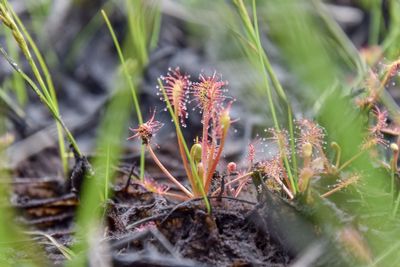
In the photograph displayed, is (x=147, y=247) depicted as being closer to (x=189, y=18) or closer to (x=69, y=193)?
(x=69, y=193)

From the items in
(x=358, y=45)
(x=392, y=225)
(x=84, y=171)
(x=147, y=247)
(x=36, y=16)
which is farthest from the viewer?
(x=358, y=45)

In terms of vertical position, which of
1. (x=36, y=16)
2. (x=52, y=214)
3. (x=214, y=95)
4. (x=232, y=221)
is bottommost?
(x=52, y=214)

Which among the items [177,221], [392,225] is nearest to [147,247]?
[177,221]

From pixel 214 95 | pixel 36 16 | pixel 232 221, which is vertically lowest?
pixel 232 221

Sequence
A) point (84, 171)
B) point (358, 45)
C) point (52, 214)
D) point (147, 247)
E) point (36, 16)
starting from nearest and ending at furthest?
point (147, 247), point (84, 171), point (52, 214), point (36, 16), point (358, 45)

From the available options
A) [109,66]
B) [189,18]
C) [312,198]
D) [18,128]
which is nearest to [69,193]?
[18,128]

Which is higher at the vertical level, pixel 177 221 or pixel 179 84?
pixel 179 84

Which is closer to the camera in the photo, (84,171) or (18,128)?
(84,171)

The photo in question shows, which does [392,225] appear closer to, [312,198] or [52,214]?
[312,198]

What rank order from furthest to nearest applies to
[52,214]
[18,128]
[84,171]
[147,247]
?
[18,128] → [52,214] → [84,171] → [147,247]
